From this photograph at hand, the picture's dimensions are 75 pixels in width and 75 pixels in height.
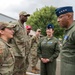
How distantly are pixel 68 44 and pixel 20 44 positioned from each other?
2.71 m

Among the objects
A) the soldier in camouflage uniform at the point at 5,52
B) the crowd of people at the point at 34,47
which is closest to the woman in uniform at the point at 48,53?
the crowd of people at the point at 34,47

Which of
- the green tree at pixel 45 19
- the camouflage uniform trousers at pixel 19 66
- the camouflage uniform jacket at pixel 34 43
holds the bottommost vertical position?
the camouflage uniform trousers at pixel 19 66

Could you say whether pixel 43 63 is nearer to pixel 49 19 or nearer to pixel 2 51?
pixel 2 51

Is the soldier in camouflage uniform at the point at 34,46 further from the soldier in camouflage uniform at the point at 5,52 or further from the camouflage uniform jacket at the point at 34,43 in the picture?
the soldier in camouflage uniform at the point at 5,52

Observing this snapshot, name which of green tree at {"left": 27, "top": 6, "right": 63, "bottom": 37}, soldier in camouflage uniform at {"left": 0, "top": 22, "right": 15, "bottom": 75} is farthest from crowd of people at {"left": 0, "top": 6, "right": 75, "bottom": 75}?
green tree at {"left": 27, "top": 6, "right": 63, "bottom": 37}

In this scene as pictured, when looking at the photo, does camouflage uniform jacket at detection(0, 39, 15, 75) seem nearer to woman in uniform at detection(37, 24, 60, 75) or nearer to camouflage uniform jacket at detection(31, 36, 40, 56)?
woman in uniform at detection(37, 24, 60, 75)

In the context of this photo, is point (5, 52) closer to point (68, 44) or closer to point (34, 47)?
point (68, 44)

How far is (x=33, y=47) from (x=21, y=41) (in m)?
3.95

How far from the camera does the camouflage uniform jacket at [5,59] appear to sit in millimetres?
3994

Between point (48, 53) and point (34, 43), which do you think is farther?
point (34, 43)

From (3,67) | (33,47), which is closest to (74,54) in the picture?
(3,67)

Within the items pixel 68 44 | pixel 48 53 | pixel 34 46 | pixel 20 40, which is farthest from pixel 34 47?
pixel 68 44

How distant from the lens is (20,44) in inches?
268

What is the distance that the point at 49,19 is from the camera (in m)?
62.2
